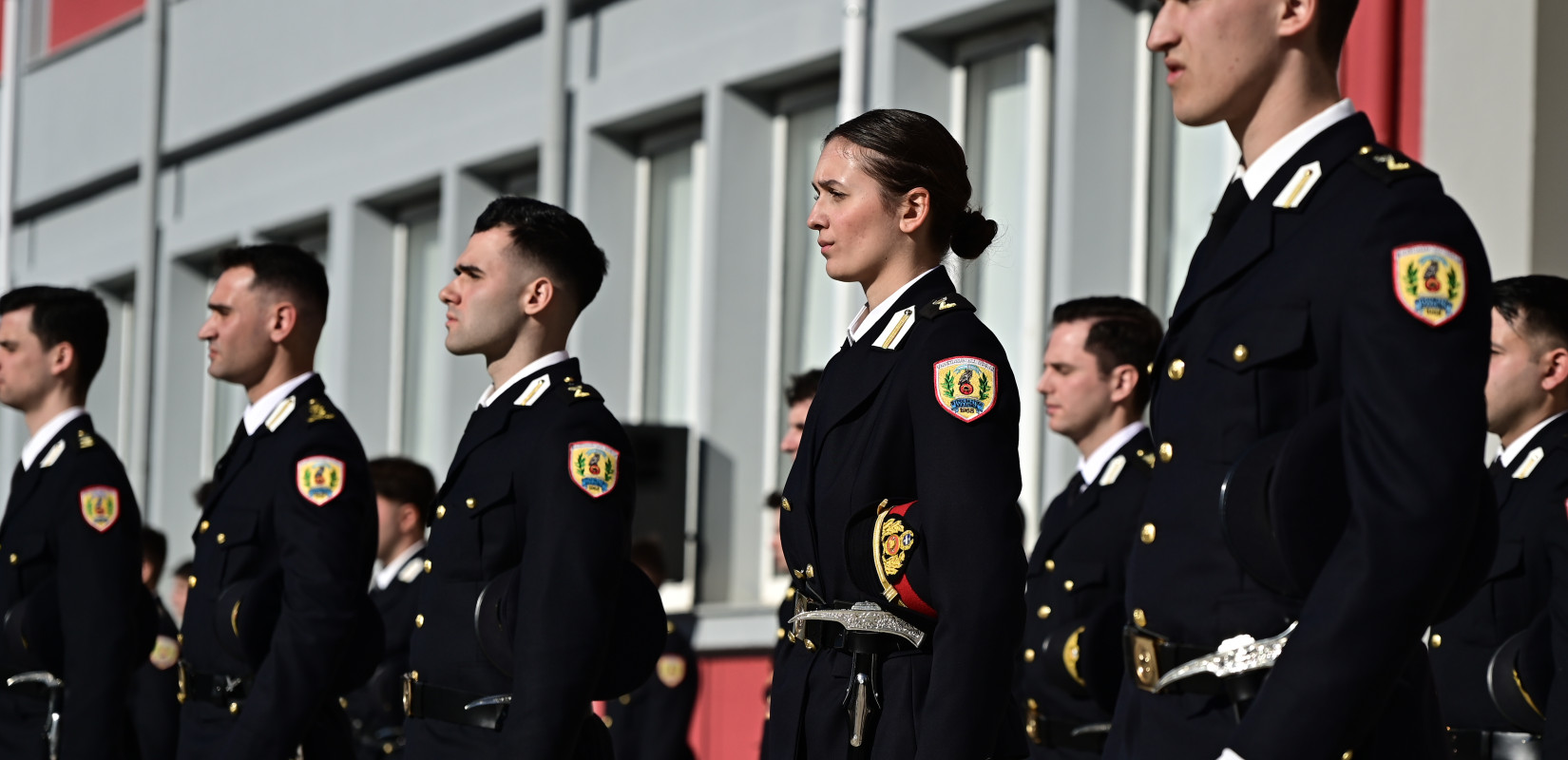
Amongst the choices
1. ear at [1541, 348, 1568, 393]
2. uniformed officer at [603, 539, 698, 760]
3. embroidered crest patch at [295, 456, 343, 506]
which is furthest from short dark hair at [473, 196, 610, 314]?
uniformed officer at [603, 539, 698, 760]

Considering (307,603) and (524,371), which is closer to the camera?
(524,371)

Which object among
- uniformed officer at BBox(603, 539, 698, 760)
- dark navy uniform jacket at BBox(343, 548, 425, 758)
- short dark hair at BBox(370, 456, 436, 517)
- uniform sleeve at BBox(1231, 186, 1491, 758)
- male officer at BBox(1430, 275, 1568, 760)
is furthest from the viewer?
uniformed officer at BBox(603, 539, 698, 760)

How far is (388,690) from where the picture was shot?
8047 millimetres

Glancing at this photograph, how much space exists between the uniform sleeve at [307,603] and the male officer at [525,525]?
16.2 inches

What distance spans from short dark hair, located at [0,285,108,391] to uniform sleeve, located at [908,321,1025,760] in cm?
333

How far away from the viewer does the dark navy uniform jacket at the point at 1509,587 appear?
4379mm

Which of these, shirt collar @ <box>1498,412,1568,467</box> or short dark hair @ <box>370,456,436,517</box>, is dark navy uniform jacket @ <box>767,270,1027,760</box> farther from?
short dark hair @ <box>370,456,436,517</box>

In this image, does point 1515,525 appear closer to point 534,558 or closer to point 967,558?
point 967,558

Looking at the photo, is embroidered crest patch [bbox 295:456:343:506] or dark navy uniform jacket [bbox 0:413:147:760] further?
dark navy uniform jacket [bbox 0:413:147:760]

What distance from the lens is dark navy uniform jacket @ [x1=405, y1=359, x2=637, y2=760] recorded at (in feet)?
13.4

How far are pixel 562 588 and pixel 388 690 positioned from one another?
4136 mm

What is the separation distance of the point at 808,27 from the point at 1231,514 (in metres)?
8.07

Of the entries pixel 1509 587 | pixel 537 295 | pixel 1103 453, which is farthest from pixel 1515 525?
pixel 537 295

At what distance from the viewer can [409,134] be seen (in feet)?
43.6
